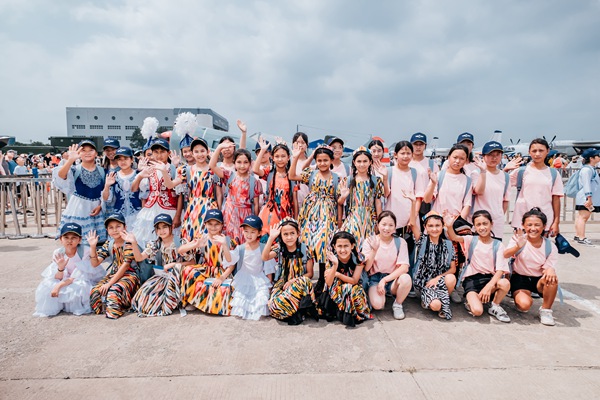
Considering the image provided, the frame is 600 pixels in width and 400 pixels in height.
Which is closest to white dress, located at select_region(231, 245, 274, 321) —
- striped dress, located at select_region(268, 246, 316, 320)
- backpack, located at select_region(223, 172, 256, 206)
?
striped dress, located at select_region(268, 246, 316, 320)

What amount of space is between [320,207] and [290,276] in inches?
32.5

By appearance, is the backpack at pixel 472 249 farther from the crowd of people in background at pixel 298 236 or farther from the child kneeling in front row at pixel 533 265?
the child kneeling in front row at pixel 533 265

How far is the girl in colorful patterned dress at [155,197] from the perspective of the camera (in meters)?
4.23

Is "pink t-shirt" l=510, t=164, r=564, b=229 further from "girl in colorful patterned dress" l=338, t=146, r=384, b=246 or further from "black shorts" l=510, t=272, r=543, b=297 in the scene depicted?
"girl in colorful patterned dress" l=338, t=146, r=384, b=246

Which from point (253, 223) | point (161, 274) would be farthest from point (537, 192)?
point (161, 274)

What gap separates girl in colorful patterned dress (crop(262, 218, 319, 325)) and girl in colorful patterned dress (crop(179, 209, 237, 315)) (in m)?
0.46

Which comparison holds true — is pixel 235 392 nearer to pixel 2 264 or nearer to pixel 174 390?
pixel 174 390

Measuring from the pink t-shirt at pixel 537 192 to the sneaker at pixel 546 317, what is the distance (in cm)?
108

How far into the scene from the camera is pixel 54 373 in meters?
2.64

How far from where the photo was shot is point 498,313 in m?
3.56

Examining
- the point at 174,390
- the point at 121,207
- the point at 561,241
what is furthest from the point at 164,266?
the point at 561,241

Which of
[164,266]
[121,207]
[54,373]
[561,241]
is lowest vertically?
[54,373]

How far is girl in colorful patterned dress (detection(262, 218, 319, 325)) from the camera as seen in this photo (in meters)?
3.47

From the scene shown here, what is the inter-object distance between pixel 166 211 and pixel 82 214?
3.29 feet
